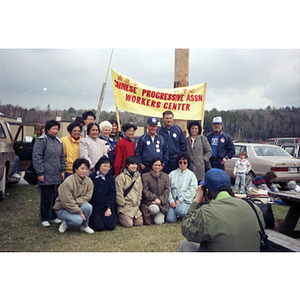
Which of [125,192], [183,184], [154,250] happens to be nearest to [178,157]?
[183,184]

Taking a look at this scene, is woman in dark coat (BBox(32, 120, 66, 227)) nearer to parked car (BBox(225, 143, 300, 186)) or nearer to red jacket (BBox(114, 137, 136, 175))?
red jacket (BBox(114, 137, 136, 175))

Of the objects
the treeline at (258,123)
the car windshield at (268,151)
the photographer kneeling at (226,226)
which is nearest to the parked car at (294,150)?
the treeline at (258,123)

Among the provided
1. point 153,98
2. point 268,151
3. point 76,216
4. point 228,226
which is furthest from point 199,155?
point 268,151

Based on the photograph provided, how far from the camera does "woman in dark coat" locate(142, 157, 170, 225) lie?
4371 millimetres

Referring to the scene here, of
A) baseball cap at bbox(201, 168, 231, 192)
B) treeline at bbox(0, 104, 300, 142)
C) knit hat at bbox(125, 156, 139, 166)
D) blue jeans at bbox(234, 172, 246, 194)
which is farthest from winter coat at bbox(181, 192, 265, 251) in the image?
blue jeans at bbox(234, 172, 246, 194)

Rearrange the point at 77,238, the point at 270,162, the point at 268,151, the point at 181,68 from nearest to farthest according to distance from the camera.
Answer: the point at 77,238
the point at 181,68
the point at 270,162
the point at 268,151

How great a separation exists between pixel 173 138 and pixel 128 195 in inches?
54.3

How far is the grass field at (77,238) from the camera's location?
3330mm

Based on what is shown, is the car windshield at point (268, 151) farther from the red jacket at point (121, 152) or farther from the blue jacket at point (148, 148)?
the red jacket at point (121, 152)

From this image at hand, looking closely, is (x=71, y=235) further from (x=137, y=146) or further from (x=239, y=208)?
(x=239, y=208)

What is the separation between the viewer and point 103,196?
4.04m

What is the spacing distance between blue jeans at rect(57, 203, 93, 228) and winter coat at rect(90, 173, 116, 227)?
0.45 feet

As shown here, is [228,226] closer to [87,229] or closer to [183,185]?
[87,229]

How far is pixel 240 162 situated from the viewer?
305 inches
